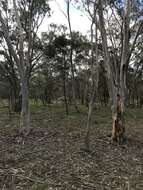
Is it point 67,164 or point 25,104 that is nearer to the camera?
point 67,164

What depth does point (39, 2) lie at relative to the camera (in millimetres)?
14695

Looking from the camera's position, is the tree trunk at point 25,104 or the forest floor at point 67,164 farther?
the tree trunk at point 25,104

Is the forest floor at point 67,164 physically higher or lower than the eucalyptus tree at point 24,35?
lower

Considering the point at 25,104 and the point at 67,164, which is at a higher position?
the point at 25,104

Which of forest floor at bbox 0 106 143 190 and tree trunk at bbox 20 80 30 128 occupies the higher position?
tree trunk at bbox 20 80 30 128

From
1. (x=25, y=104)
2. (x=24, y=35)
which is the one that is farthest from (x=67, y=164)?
(x=24, y=35)

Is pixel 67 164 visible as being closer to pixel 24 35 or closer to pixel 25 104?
pixel 25 104

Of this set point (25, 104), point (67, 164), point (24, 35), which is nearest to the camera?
point (67, 164)

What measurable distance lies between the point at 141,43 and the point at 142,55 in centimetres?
384

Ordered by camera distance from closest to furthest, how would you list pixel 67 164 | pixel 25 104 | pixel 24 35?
1. pixel 67 164
2. pixel 25 104
3. pixel 24 35

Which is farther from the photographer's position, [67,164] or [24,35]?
[24,35]

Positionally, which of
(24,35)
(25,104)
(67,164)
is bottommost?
(67,164)

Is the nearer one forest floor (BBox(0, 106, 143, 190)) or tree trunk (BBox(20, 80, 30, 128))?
forest floor (BBox(0, 106, 143, 190))

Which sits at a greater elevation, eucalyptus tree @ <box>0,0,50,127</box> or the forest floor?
eucalyptus tree @ <box>0,0,50,127</box>
